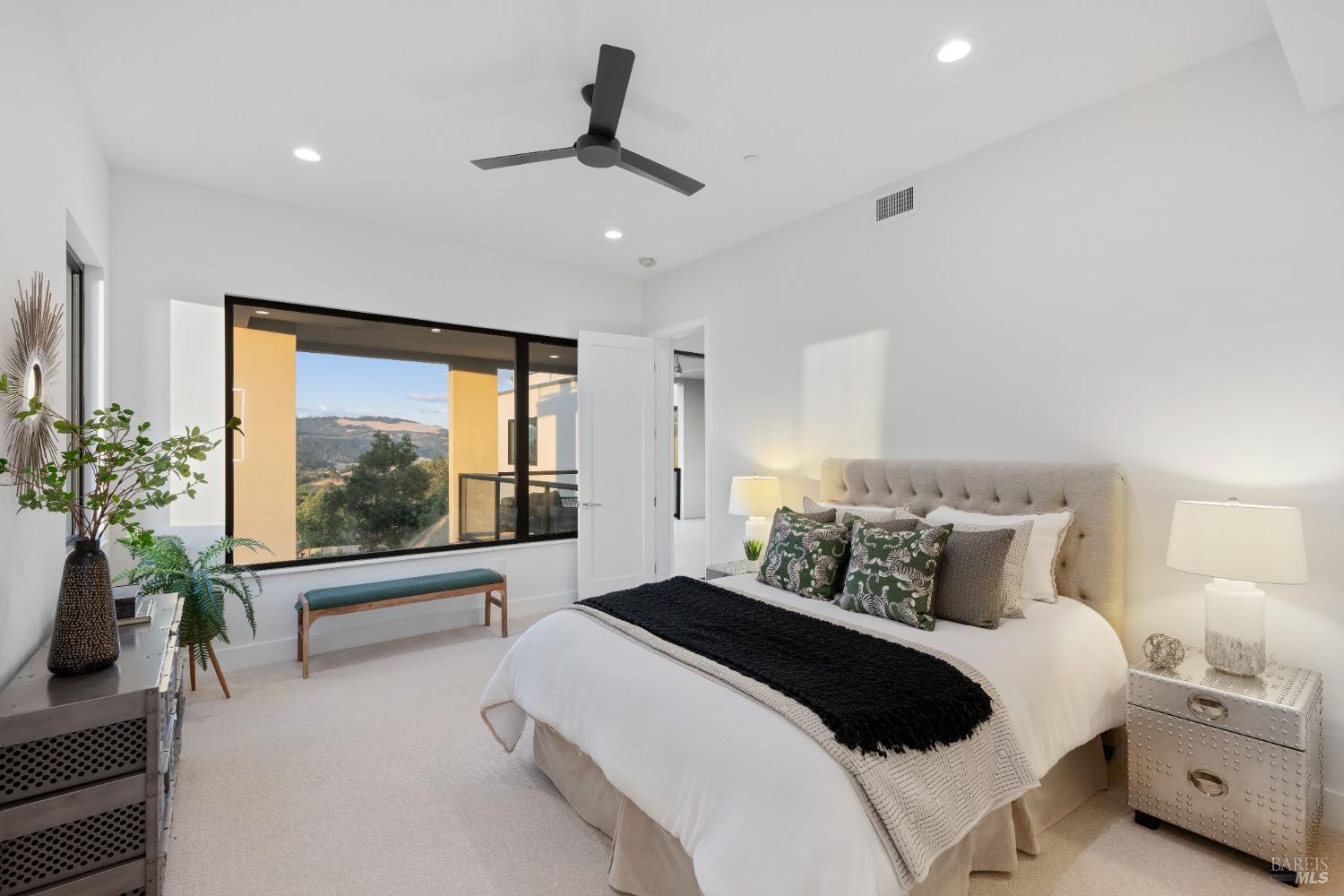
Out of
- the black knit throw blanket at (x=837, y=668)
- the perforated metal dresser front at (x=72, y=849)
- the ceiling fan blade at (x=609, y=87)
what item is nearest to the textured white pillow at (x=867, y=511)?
the black knit throw blanket at (x=837, y=668)

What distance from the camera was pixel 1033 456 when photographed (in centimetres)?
300

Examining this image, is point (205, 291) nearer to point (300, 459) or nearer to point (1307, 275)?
point (300, 459)

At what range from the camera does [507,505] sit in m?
5.06

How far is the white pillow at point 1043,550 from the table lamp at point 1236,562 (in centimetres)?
44

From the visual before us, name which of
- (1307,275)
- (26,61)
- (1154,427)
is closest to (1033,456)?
(1154,427)

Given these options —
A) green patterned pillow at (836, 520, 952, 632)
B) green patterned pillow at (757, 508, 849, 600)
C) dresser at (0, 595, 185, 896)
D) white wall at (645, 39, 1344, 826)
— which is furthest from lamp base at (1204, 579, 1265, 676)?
dresser at (0, 595, 185, 896)

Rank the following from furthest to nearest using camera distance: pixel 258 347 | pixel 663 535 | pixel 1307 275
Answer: pixel 663 535, pixel 258 347, pixel 1307 275

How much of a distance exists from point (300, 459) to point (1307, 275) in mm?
5223

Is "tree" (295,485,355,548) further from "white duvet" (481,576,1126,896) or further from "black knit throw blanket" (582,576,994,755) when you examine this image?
"black knit throw blanket" (582,576,994,755)

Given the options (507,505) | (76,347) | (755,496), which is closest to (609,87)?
(755,496)

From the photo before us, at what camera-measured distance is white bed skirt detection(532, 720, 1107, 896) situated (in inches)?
70.1

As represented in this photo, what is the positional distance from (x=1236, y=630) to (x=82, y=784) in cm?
355

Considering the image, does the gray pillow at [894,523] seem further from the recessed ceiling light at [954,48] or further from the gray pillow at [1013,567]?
the recessed ceiling light at [954,48]

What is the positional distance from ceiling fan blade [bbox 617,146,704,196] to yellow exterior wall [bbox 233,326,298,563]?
283cm
